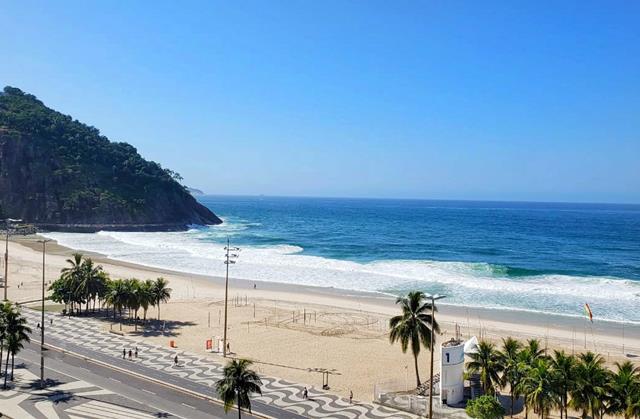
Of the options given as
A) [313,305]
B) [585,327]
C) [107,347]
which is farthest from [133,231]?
[585,327]

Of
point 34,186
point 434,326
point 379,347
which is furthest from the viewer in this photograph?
point 34,186

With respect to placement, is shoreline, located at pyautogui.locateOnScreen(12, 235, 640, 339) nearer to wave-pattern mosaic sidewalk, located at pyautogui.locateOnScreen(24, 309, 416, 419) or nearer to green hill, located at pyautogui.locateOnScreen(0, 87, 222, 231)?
wave-pattern mosaic sidewalk, located at pyautogui.locateOnScreen(24, 309, 416, 419)

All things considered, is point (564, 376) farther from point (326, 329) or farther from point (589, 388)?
point (326, 329)

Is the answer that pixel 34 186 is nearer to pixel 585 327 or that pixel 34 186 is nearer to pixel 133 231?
pixel 133 231

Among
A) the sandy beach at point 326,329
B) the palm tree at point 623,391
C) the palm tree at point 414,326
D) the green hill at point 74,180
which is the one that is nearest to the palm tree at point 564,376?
the palm tree at point 623,391

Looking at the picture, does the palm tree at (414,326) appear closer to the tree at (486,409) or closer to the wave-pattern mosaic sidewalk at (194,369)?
the wave-pattern mosaic sidewalk at (194,369)

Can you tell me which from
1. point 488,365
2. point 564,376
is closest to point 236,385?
point 488,365
